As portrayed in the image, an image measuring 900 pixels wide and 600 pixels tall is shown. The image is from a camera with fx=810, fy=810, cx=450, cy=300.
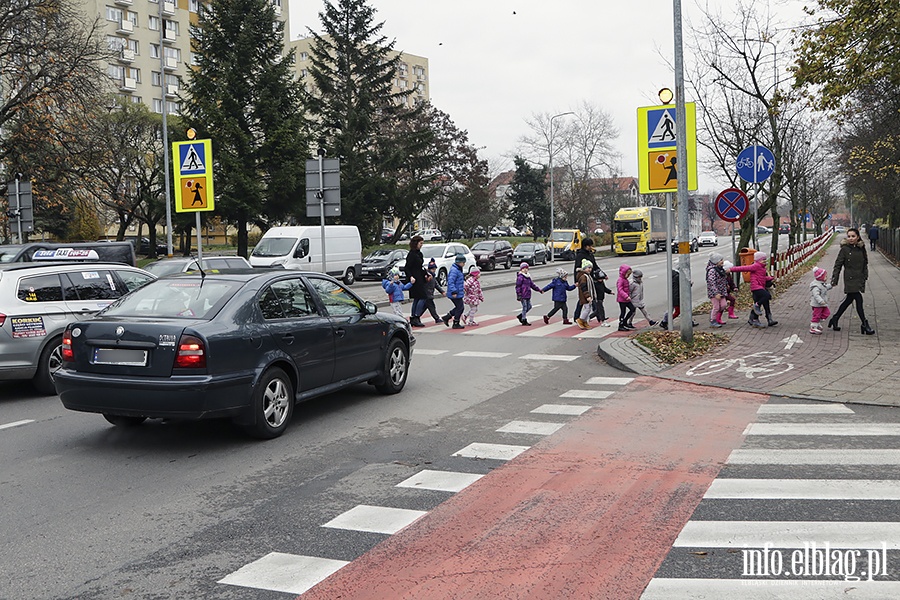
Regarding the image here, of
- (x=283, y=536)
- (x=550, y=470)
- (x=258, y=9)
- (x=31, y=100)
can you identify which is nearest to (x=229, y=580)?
(x=283, y=536)

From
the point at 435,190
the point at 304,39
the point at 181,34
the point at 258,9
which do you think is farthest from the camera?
the point at 304,39

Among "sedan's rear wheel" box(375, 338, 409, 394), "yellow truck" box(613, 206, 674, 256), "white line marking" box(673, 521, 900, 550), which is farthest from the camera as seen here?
"yellow truck" box(613, 206, 674, 256)

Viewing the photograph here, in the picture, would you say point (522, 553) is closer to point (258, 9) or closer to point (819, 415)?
point (819, 415)

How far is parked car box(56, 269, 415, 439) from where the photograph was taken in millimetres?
6680

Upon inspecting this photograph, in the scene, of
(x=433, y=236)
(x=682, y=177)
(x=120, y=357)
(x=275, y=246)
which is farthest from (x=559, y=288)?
(x=433, y=236)

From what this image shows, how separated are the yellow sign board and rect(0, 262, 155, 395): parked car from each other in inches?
333

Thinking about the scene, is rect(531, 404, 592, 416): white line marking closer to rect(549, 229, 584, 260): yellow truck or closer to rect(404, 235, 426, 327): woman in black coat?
rect(404, 235, 426, 327): woman in black coat

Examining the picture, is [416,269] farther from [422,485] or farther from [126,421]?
[422,485]

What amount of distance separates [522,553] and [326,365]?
13.3 ft

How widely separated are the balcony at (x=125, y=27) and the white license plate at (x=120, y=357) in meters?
69.9

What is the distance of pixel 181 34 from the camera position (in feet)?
239

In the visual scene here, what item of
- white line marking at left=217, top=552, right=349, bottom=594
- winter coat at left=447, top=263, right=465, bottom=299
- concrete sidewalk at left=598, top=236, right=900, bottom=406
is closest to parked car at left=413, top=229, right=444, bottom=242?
winter coat at left=447, top=263, right=465, bottom=299

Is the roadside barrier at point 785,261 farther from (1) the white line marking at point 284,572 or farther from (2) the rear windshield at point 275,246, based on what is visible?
(1) the white line marking at point 284,572

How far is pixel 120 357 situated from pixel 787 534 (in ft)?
17.3
